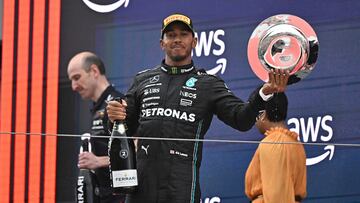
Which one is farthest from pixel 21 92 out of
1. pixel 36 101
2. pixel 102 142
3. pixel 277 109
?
pixel 277 109

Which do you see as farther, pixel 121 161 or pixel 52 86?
pixel 52 86

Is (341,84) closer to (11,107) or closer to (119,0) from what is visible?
(119,0)

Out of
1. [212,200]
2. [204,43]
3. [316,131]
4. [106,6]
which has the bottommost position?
[212,200]

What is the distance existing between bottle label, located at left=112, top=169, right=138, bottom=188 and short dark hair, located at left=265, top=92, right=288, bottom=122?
516mm

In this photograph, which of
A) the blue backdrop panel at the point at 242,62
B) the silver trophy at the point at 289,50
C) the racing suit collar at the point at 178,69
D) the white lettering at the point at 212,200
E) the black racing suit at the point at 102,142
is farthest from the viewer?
the black racing suit at the point at 102,142

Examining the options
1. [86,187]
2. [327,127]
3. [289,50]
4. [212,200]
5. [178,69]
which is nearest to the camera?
[289,50]

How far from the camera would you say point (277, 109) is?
3951mm

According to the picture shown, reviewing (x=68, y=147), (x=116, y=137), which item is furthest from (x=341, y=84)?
(x=68, y=147)

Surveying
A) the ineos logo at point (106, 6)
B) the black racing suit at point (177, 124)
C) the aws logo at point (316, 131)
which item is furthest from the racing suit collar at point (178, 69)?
the ineos logo at point (106, 6)

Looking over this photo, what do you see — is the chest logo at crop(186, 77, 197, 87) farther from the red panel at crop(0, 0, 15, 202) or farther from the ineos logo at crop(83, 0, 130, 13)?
the red panel at crop(0, 0, 15, 202)

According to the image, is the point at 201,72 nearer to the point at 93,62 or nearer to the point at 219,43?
the point at 219,43

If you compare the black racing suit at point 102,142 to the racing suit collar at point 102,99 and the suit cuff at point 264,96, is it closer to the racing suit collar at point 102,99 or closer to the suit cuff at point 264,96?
the racing suit collar at point 102,99

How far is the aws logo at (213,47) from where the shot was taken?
166 inches

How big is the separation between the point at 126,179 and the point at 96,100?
72 centimetres
